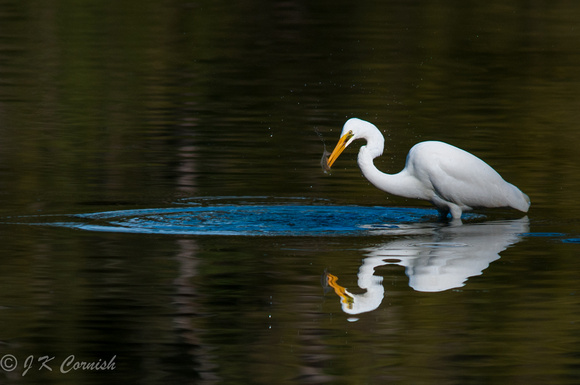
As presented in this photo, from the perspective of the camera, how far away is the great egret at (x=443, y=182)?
12203 mm

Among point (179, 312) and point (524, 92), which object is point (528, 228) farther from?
point (524, 92)

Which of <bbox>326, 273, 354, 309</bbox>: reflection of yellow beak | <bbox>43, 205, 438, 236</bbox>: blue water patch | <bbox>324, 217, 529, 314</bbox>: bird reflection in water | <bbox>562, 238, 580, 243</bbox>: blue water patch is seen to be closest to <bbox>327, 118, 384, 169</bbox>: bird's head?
<bbox>43, 205, 438, 236</bbox>: blue water patch

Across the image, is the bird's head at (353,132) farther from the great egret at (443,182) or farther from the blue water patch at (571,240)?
the blue water patch at (571,240)

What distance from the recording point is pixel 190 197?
13.0 m

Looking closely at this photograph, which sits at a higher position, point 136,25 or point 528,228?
point 136,25

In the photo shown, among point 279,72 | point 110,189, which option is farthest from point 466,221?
point 279,72

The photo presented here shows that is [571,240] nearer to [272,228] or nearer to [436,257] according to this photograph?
[436,257]

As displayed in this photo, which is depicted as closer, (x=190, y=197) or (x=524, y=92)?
(x=190, y=197)

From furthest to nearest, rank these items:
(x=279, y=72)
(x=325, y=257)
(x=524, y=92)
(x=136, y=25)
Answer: (x=136, y=25) → (x=279, y=72) → (x=524, y=92) → (x=325, y=257)

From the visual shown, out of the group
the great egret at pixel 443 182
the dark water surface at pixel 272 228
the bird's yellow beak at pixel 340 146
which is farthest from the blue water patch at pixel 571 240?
the bird's yellow beak at pixel 340 146

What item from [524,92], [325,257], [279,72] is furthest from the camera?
[279,72]

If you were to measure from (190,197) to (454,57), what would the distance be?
15338mm

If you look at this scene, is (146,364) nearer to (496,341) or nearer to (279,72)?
(496,341)

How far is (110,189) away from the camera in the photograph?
13.3 m
